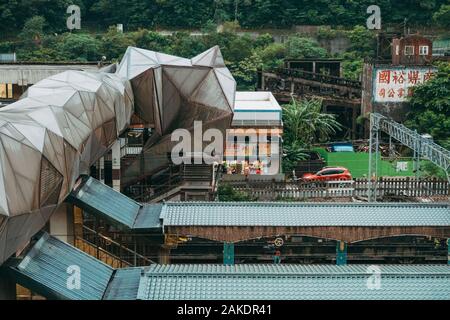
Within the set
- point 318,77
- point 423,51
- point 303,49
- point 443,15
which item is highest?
point 443,15

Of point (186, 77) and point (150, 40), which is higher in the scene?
point (150, 40)

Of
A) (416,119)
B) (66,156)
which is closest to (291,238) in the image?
(66,156)

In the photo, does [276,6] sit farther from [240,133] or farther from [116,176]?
[116,176]

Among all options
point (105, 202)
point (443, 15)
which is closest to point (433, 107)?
point (443, 15)

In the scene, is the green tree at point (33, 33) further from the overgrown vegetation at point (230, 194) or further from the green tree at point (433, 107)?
the overgrown vegetation at point (230, 194)

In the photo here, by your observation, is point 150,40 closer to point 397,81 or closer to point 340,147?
point 397,81

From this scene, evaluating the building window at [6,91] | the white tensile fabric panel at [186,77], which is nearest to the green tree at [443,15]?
the building window at [6,91]
